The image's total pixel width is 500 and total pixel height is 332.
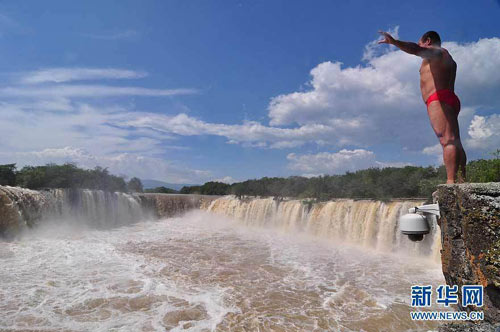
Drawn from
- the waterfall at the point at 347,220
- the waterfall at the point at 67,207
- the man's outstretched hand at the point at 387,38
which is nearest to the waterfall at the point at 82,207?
the waterfall at the point at 67,207

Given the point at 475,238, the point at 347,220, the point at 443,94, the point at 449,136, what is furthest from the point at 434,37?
the point at 347,220

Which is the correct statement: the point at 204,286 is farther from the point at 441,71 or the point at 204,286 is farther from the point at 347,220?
the point at 347,220

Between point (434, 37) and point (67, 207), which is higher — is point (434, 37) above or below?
above

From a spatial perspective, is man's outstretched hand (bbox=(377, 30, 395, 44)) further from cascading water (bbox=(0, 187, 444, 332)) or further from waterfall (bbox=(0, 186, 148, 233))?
waterfall (bbox=(0, 186, 148, 233))

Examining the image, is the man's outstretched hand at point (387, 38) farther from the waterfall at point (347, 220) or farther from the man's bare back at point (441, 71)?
the waterfall at point (347, 220)

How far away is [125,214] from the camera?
23.0 metres

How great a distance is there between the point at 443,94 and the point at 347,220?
1244cm

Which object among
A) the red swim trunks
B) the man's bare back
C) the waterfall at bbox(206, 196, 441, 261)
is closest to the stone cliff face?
the red swim trunks

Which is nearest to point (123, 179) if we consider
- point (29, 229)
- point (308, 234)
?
point (29, 229)

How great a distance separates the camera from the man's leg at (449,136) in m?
2.77

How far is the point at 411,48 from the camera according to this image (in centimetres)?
275

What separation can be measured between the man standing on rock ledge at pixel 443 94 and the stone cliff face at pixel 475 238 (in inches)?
29.2

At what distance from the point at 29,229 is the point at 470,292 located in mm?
18455

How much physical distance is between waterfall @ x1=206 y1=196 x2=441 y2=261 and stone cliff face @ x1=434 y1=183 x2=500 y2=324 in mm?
9425
